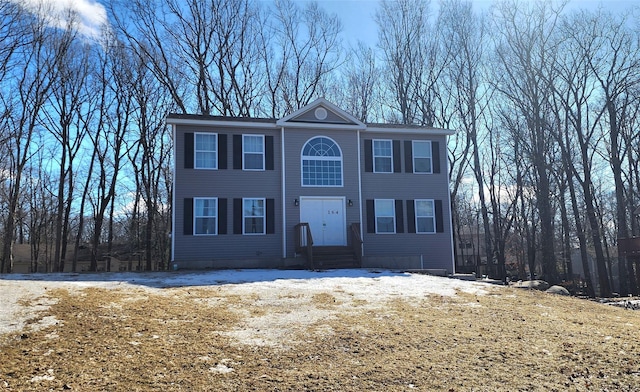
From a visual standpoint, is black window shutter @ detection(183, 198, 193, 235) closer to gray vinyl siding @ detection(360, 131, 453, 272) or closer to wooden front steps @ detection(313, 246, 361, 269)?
wooden front steps @ detection(313, 246, 361, 269)

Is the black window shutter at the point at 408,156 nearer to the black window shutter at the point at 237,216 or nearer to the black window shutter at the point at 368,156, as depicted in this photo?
the black window shutter at the point at 368,156

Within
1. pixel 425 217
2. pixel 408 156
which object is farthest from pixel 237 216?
pixel 425 217

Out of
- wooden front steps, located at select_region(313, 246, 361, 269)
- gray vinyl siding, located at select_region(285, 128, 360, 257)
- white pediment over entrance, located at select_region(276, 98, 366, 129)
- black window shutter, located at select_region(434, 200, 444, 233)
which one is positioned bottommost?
wooden front steps, located at select_region(313, 246, 361, 269)

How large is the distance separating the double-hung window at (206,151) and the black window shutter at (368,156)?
5374 millimetres

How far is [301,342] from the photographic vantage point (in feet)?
19.8

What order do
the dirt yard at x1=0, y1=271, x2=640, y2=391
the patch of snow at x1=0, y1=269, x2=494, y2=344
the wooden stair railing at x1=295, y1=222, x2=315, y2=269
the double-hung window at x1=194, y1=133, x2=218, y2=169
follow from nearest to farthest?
1. the dirt yard at x1=0, y1=271, x2=640, y2=391
2. the patch of snow at x1=0, y1=269, x2=494, y2=344
3. the wooden stair railing at x1=295, y1=222, x2=315, y2=269
4. the double-hung window at x1=194, y1=133, x2=218, y2=169

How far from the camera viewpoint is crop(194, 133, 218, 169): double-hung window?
1614 centimetres

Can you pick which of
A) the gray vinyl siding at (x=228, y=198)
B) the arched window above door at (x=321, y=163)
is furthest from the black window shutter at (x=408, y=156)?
the gray vinyl siding at (x=228, y=198)

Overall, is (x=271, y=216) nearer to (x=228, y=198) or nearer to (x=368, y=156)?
(x=228, y=198)

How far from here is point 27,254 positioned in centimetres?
3191

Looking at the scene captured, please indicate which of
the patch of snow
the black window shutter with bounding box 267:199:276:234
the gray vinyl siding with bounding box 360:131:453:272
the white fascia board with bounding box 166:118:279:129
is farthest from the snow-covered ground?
the white fascia board with bounding box 166:118:279:129

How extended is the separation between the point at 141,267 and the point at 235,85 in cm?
1205

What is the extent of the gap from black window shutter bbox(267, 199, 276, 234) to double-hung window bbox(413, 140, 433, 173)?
18.3ft

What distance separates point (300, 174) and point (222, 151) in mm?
2816
